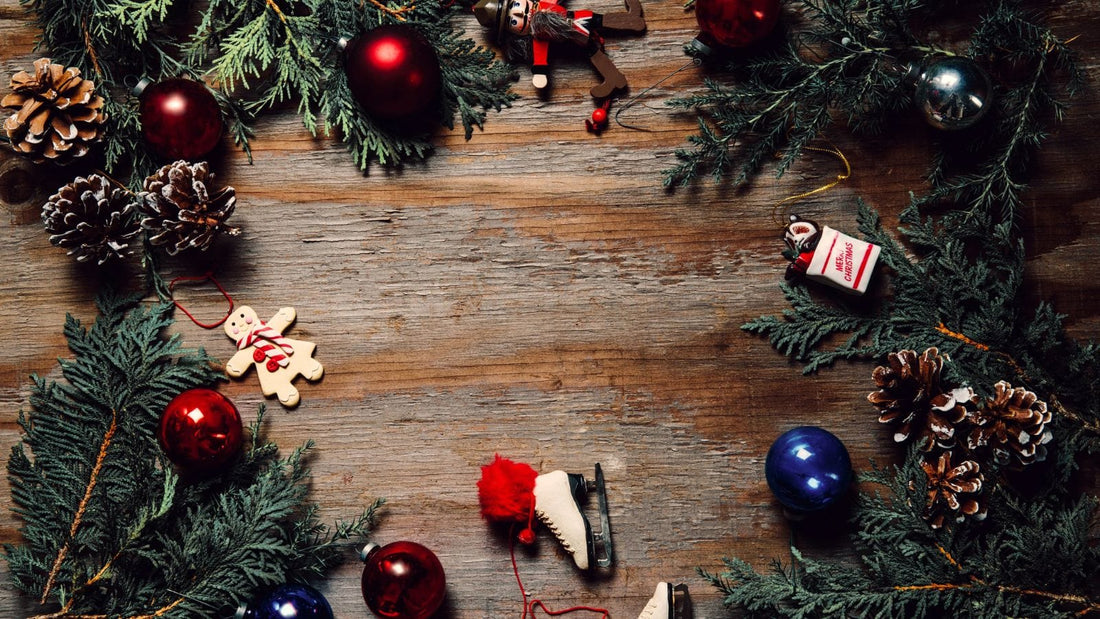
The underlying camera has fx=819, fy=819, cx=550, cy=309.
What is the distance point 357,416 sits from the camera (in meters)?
1.61

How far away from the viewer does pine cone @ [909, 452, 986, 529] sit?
1.42 meters

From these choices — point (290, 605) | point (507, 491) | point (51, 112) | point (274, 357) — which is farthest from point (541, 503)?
point (51, 112)

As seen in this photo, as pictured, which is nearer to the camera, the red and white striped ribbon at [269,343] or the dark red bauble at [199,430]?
the dark red bauble at [199,430]

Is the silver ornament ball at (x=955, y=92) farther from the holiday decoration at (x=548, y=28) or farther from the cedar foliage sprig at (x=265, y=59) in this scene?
the cedar foliage sprig at (x=265, y=59)

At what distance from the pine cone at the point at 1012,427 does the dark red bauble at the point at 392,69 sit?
115cm

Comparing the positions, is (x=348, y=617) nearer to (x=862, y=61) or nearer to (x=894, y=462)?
(x=894, y=462)

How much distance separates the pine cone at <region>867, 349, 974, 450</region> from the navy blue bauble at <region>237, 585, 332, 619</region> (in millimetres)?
1065

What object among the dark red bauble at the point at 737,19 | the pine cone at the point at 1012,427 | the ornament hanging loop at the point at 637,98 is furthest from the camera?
the ornament hanging loop at the point at 637,98

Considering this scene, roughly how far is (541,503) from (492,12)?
0.93 meters

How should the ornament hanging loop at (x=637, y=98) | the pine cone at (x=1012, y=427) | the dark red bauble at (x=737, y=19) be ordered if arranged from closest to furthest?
the pine cone at (x=1012, y=427)
the dark red bauble at (x=737, y=19)
the ornament hanging loop at (x=637, y=98)

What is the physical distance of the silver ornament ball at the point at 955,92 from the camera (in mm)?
1449

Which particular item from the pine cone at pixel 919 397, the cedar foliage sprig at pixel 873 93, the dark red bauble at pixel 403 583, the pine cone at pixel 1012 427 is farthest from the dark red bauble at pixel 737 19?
the dark red bauble at pixel 403 583

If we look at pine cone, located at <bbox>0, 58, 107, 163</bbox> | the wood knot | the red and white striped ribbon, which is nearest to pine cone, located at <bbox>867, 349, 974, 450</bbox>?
the red and white striped ribbon

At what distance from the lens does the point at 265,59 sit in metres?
1.58
